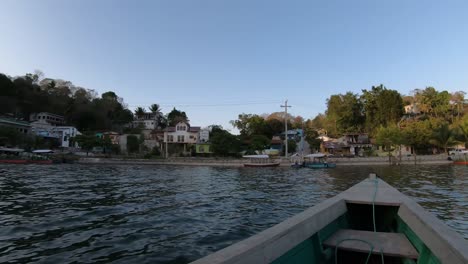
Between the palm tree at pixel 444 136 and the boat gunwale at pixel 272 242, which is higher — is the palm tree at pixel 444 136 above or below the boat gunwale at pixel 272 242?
above

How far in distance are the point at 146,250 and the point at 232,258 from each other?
472 cm

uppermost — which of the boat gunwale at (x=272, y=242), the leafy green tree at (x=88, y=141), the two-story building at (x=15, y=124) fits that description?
the two-story building at (x=15, y=124)

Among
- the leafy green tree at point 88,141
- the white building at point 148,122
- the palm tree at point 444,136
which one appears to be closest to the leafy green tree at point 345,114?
the palm tree at point 444,136

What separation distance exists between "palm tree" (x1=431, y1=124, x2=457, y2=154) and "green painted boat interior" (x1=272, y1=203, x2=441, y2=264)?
58978mm

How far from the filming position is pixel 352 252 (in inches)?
173

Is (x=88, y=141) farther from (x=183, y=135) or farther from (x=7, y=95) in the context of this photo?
(x=7, y=95)

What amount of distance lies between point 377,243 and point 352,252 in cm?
43

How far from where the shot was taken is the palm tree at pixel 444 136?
173 ft

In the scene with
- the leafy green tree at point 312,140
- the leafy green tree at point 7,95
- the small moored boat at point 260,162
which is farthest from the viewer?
the leafy green tree at point 7,95

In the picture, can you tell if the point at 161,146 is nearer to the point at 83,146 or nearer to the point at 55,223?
the point at 83,146

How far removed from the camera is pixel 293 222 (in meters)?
3.86

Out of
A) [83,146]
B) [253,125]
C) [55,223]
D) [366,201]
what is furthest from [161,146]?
[366,201]

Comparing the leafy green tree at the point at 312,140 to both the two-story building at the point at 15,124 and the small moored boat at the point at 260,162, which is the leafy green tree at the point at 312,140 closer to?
the small moored boat at the point at 260,162

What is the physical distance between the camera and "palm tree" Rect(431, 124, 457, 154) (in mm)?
52594
